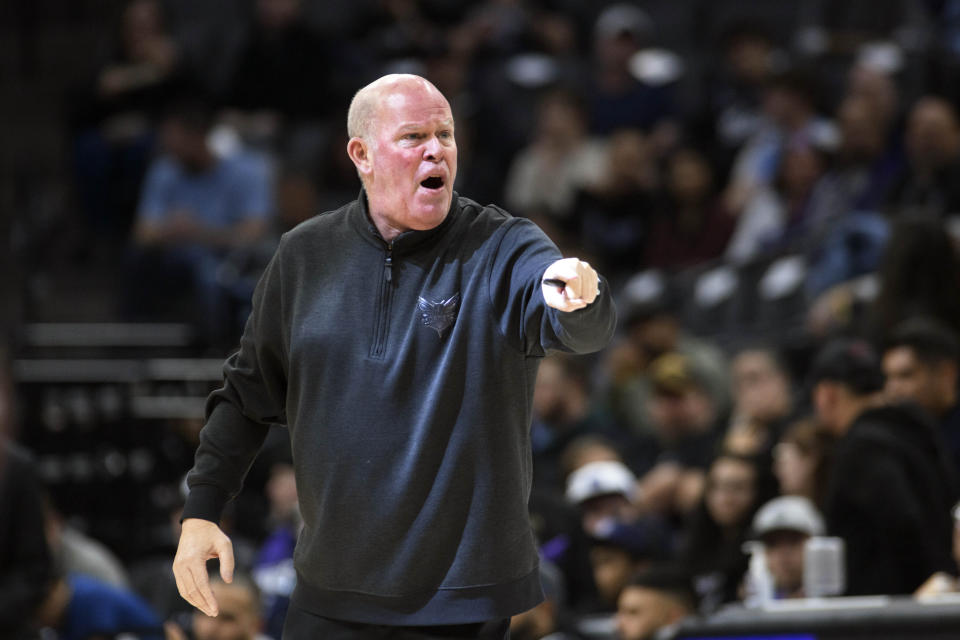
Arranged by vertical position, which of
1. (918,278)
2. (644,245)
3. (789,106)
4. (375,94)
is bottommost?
(918,278)

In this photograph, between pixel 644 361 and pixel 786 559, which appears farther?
pixel 644 361

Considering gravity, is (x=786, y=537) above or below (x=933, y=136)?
below

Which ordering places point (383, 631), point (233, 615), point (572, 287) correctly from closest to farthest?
point (572, 287) < point (383, 631) < point (233, 615)

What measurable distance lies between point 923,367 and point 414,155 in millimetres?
2952

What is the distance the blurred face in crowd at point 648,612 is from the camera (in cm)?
554

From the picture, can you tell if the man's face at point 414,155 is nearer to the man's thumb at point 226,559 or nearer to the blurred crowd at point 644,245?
the man's thumb at point 226,559

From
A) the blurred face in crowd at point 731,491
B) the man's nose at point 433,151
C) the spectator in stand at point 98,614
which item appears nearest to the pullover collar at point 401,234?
the man's nose at point 433,151

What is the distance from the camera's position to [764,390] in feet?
22.0

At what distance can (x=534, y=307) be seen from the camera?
2771 mm

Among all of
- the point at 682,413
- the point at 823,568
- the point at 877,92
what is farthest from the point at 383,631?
the point at 877,92

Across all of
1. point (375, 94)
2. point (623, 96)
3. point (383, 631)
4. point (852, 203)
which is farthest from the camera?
point (623, 96)

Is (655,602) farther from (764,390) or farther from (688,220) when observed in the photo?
(688,220)

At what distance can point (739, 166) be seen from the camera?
10.5 meters

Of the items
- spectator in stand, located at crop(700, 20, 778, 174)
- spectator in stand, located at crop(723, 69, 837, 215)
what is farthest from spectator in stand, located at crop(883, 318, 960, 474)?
spectator in stand, located at crop(700, 20, 778, 174)
